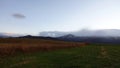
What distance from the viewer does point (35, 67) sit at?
31516mm

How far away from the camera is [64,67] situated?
30.6 metres

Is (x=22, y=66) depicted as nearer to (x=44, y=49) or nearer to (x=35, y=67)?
(x=35, y=67)

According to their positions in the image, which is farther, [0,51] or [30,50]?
[30,50]

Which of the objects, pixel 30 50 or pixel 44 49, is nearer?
pixel 30 50

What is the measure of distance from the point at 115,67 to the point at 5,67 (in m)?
14.6

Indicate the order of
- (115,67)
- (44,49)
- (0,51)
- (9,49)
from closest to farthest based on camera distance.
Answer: (115,67)
(0,51)
(9,49)
(44,49)

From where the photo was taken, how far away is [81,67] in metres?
30.9

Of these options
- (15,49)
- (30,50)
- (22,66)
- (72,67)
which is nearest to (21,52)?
(15,49)

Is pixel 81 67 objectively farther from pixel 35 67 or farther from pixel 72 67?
pixel 35 67

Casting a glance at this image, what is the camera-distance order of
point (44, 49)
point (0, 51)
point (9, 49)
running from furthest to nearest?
point (44, 49)
point (9, 49)
point (0, 51)

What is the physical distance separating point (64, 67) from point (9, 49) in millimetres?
24453

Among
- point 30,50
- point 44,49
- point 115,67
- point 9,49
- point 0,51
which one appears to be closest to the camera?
point 115,67

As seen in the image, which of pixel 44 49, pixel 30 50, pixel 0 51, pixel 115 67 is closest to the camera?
pixel 115 67

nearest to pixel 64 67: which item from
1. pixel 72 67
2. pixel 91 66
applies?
pixel 72 67
